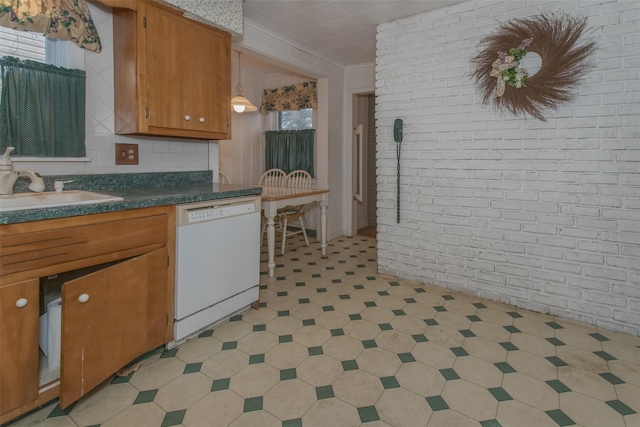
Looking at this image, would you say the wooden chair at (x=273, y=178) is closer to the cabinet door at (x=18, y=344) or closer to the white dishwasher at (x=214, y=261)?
the white dishwasher at (x=214, y=261)

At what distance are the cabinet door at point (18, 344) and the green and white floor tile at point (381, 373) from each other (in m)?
0.18

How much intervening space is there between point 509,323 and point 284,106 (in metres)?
3.94

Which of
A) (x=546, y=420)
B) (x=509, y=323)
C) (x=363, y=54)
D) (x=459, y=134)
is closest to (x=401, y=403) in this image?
(x=546, y=420)

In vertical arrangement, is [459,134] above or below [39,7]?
below

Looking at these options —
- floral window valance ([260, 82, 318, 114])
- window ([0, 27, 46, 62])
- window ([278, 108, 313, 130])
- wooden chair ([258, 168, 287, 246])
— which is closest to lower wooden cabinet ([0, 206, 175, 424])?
window ([0, 27, 46, 62])

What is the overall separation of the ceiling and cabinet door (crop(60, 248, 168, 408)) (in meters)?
2.22

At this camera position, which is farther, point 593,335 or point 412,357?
point 593,335

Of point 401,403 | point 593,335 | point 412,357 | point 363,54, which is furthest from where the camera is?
point 363,54

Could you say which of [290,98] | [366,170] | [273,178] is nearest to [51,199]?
[273,178]

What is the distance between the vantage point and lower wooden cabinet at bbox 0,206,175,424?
1.35 m

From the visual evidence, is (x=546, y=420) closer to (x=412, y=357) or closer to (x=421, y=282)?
(x=412, y=357)

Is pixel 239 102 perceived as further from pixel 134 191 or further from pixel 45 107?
pixel 45 107

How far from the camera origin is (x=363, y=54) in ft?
13.6

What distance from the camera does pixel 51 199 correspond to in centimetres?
178
